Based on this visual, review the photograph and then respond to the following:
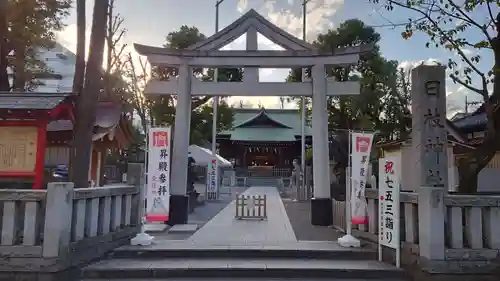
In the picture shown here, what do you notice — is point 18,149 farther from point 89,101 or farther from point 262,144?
point 262,144

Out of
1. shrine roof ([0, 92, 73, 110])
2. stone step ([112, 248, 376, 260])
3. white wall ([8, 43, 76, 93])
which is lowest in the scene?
stone step ([112, 248, 376, 260])

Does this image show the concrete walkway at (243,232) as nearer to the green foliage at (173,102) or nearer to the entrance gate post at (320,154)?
the entrance gate post at (320,154)

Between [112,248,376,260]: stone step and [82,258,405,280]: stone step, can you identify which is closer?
[82,258,405,280]: stone step

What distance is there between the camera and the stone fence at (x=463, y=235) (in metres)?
Answer: 5.36

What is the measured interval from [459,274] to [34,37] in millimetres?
14973

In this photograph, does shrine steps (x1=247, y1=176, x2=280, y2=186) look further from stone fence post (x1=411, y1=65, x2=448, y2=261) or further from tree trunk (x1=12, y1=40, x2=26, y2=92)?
stone fence post (x1=411, y1=65, x2=448, y2=261)

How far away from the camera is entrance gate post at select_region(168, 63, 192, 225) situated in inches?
403

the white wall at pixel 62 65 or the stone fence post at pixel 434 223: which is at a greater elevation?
the white wall at pixel 62 65

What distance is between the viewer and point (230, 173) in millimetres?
32500

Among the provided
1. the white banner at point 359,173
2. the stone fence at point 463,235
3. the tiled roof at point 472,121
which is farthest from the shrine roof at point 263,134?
the stone fence at point 463,235

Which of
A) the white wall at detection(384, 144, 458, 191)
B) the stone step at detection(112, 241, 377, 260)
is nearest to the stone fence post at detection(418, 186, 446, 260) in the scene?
the stone step at detection(112, 241, 377, 260)

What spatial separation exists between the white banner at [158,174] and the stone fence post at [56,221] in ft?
10.8

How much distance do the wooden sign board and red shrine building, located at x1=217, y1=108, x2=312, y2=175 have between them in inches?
1182

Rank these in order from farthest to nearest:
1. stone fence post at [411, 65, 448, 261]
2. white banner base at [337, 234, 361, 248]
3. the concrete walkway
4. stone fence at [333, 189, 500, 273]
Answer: the concrete walkway, white banner base at [337, 234, 361, 248], stone fence post at [411, 65, 448, 261], stone fence at [333, 189, 500, 273]
